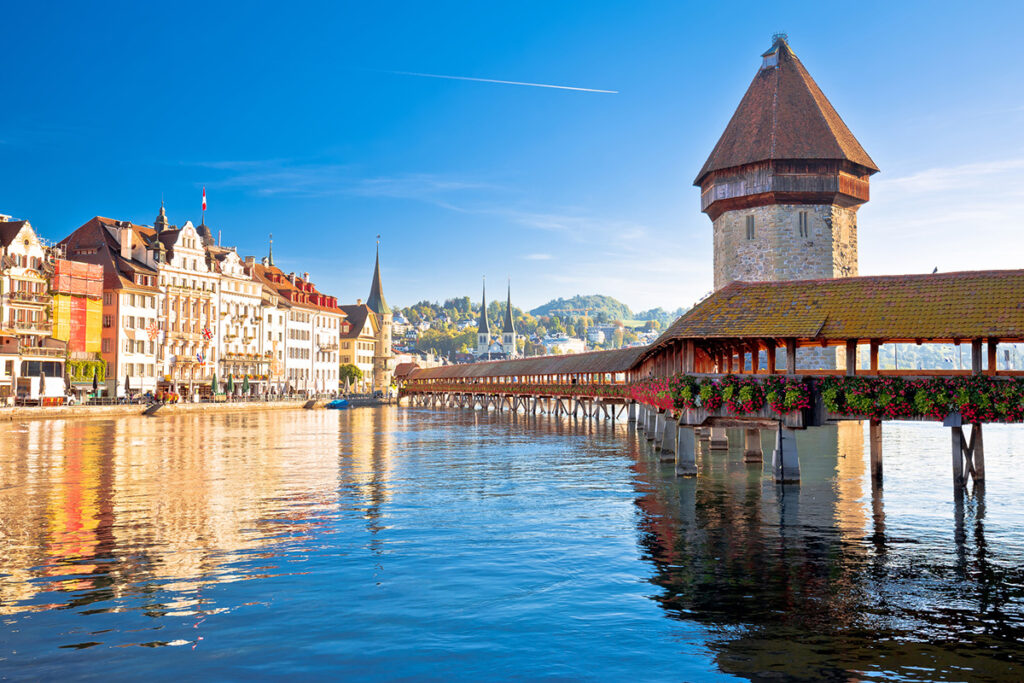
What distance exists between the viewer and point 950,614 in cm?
1293

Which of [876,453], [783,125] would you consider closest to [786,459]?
[876,453]

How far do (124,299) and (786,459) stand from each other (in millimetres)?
73198

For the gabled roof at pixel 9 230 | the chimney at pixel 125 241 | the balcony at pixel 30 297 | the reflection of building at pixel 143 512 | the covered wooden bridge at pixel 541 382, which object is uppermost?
the chimney at pixel 125 241

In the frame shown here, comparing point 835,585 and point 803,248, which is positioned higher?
point 803,248

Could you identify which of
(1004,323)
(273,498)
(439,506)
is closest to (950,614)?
(1004,323)

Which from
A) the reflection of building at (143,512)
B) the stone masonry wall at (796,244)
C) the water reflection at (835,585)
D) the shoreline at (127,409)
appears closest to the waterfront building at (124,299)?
the shoreline at (127,409)

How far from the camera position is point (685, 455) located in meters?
29.4

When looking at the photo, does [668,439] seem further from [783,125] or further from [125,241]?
[125,241]

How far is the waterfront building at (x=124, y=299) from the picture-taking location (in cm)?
8381

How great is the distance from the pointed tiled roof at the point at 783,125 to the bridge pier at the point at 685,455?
35.2 m

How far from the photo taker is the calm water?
11.0 meters

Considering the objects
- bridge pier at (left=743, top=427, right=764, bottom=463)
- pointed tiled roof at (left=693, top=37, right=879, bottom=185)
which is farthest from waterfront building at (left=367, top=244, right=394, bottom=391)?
bridge pier at (left=743, top=427, right=764, bottom=463)

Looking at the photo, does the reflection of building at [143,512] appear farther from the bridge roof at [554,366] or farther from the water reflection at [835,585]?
the bridge roof at [554,366]

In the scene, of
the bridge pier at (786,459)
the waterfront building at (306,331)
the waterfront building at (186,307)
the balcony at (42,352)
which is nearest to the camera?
the bridge pier at (786,459)
